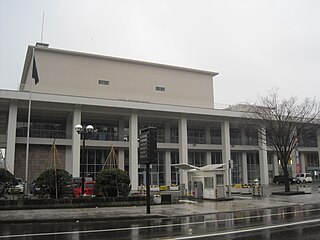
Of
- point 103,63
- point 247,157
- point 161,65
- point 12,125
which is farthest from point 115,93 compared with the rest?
point 247,157

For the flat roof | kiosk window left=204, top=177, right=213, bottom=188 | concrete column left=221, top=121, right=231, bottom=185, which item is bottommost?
kiosk window left=204, top=177, right=213, bottom=188

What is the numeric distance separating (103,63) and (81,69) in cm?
342

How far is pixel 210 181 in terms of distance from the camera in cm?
2895

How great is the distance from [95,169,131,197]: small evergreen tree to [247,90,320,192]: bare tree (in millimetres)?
17639

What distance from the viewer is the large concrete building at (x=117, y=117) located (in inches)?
1672

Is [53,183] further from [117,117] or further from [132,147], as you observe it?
[117,117]

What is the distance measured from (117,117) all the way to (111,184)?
25.9m

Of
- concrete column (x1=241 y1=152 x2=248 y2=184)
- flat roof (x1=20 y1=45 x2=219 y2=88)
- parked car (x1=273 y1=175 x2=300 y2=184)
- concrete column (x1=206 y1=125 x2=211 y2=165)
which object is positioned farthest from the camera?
concrete column (x1=241 y1=152 x2=248 y2=184)

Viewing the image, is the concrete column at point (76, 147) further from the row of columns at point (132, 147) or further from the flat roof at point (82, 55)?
the flat roof at point (82, 55)

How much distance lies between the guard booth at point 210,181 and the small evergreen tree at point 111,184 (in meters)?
7.95

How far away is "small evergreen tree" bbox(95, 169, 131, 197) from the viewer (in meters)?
23.5

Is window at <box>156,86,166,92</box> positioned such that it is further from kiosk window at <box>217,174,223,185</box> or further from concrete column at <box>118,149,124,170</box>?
kiosk window at <box>217,174,223,185</box>

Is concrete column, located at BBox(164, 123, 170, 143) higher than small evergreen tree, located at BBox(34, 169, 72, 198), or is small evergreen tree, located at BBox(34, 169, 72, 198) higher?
concrete column, located at BBox(164, 123, 170, 143)

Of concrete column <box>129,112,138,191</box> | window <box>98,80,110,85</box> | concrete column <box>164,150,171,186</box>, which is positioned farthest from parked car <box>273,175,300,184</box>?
window <box>98,80,110,85</box>
